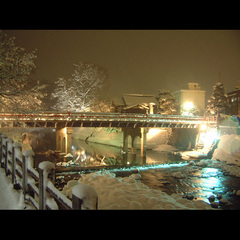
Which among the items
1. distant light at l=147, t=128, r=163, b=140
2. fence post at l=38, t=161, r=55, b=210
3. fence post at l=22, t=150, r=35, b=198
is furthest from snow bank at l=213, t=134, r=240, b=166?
fence post at l=38, t=161, r=55, b=210

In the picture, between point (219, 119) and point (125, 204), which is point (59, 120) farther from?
point (219, 119)

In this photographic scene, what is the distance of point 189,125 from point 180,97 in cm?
2174

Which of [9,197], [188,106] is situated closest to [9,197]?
[9,197]

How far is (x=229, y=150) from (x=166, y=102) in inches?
953

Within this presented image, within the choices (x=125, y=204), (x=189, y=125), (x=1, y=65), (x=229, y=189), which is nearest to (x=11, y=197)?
(x=125, y=204)

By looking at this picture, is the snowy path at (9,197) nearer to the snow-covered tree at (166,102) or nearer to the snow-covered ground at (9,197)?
the snow-covered ground at (9,197)

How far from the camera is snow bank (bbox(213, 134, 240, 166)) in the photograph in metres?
24.5

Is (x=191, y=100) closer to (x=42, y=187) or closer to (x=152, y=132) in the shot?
(x=152, y=132)

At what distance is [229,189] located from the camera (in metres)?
15.8

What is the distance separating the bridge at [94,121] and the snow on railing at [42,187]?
50.7 ft

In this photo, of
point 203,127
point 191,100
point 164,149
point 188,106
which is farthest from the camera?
point 191,100

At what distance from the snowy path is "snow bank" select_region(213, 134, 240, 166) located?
78.4 ft

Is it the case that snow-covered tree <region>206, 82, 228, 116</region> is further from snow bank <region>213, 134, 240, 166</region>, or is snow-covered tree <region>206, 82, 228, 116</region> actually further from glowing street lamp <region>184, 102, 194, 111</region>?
snow bank <region>213, 134, 240, 166</region>

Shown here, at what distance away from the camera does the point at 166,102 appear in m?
48.7
